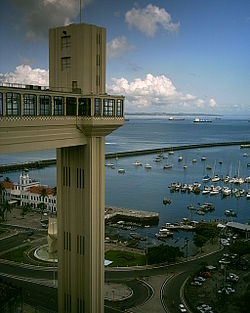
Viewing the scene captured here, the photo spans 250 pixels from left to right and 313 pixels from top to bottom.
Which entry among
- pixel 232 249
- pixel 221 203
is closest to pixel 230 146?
pixel 221 203

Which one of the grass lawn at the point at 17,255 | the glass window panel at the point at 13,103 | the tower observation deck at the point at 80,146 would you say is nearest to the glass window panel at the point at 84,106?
the tower observation deck at the point at 80,146

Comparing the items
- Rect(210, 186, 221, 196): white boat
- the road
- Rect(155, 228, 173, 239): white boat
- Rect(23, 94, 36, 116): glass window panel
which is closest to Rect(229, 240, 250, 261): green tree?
the road

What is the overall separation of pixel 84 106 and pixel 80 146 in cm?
46

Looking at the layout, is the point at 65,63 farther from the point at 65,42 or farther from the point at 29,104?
the point at 29,104

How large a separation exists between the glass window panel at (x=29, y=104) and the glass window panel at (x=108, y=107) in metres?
0.97

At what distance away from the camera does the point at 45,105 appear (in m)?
3.48

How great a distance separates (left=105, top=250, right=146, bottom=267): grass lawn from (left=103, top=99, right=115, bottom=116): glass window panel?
600 centimetres

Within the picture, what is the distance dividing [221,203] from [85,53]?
52.6 feet

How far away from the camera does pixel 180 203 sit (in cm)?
1870

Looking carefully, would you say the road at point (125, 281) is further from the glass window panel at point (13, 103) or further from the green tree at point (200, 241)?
the glass window panel at point (13, 103)

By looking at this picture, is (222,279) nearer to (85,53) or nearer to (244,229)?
(244,229)

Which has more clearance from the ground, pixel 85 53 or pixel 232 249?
pixel 85 53

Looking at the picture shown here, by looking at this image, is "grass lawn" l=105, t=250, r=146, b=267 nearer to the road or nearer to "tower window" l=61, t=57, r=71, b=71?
the road

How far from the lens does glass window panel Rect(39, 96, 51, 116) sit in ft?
11.2
